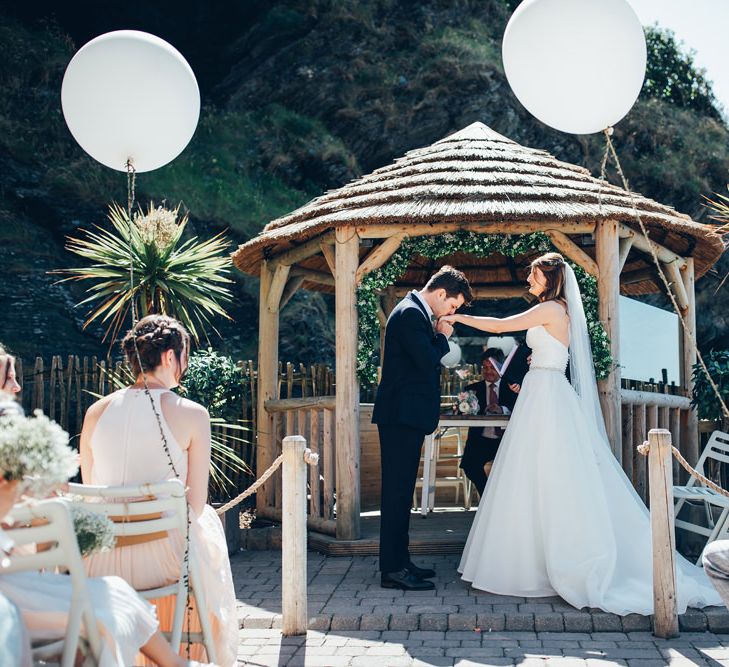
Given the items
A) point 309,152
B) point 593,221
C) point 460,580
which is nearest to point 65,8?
point 309,152

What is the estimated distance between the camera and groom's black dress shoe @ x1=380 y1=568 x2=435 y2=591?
20.8 ft

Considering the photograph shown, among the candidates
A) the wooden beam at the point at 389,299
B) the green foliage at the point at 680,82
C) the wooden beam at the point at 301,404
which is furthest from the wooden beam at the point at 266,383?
the green foliage at the point at 680,82

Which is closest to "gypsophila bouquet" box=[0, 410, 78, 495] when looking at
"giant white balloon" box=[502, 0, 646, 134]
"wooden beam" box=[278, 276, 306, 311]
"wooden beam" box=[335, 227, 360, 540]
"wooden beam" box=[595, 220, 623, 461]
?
"giant white balloon" box=[502, 0, 646, 134]

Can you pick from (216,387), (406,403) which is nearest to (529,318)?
(406,403)

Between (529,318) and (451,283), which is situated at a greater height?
(451,283)

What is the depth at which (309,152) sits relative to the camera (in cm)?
2339

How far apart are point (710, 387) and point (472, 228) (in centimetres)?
300

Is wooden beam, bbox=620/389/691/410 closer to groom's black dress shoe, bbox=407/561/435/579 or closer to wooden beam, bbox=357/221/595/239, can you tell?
wooden beam, bbox=357/221/595/239

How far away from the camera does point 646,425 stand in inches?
349

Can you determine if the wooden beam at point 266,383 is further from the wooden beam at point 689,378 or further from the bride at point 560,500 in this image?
the wooden beam at point 689,378

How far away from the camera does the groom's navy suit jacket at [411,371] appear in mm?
6297

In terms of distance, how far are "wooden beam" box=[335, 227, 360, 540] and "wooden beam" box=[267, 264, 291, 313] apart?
1.40m

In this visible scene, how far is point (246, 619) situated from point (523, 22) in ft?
15.0

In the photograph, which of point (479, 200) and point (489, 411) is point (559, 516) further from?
point (479, 200)
